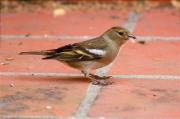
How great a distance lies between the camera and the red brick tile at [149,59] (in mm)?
4434

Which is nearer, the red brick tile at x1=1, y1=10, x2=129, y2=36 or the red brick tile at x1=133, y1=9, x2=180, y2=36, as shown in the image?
the red brick tile at x1=133, y1=9, x2=180, y2=36

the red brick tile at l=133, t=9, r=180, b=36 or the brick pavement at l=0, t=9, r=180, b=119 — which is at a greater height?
the red brick tile at l=133, t=9, r=180, b=36

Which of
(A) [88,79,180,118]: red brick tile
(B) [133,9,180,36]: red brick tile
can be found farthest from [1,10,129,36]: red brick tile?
(A) [88,79,180,118]: red brick tile

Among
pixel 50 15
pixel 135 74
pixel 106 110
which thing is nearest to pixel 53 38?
pixel 50 15

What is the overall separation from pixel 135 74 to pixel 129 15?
2067 millimetres

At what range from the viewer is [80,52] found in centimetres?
425

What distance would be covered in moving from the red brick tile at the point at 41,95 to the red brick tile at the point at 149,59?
1.52 ft

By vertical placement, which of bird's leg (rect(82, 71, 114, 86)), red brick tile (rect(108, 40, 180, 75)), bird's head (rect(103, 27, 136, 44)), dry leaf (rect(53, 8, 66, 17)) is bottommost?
bird's leg (rect(82, 71, 114, 86))

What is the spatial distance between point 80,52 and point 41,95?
0.63m

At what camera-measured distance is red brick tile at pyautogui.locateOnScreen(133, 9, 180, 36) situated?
559 centimetres

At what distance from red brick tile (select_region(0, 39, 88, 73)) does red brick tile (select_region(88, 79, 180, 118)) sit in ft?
2.15

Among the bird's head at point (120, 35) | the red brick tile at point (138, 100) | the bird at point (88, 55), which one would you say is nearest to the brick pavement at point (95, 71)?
the red brick tile at point (138, 100)

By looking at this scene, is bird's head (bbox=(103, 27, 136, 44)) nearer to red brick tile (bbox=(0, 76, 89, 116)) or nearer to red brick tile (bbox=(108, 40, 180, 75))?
Result: red brick tile (bbox=(108, 40, 180, 75))

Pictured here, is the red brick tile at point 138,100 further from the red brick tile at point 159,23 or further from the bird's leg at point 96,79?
the red brick tile at point 159,23
